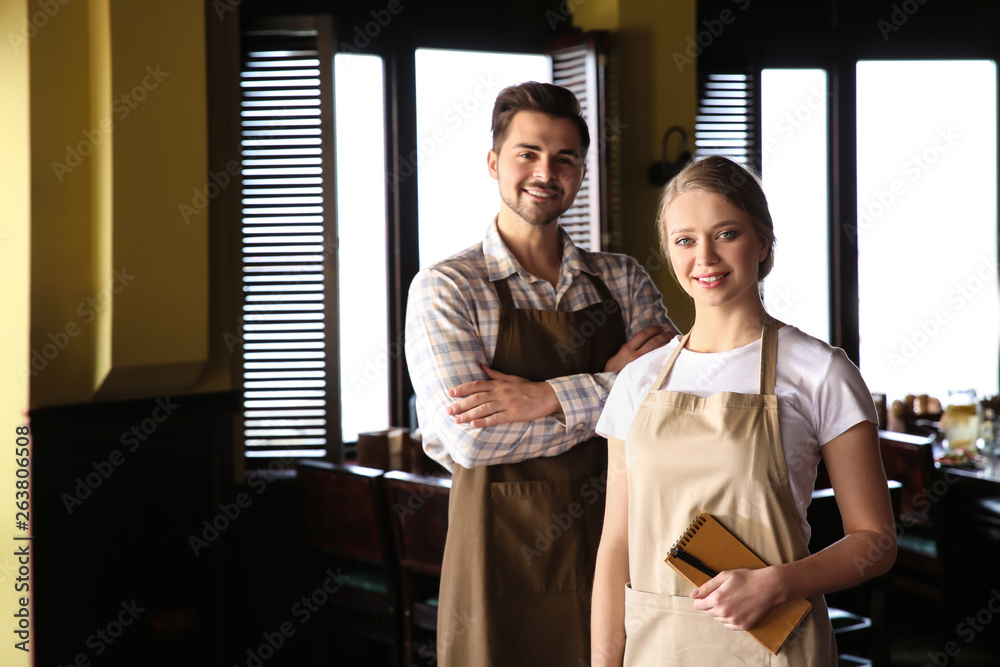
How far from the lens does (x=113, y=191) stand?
10.3 feet

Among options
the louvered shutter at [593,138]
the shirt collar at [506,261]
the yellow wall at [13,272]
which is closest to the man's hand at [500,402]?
the shirt collar at [506,261]

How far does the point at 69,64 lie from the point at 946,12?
14.4 feet

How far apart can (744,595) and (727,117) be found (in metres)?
3.82

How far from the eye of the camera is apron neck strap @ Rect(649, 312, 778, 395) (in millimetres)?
1396

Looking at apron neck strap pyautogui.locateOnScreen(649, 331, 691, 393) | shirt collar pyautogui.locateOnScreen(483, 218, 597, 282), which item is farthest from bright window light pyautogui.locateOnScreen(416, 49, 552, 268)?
apron neck strap pyautogui.locateOnScreen(649, 331, 691, 393)

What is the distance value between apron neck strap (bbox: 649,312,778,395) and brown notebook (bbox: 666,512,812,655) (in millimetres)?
220

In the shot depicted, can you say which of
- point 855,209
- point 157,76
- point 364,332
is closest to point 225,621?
point 364,332

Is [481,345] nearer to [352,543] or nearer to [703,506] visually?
[703,506]

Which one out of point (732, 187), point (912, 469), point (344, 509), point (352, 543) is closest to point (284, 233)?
point (344, 509)

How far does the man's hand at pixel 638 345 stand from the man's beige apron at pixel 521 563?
0.70ft

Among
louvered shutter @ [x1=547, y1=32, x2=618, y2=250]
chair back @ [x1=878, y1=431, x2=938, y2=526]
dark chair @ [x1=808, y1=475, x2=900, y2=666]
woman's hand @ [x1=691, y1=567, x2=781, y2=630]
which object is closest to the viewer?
woman's hand @ [x1=691, y1=567, x2=781, y2=630]

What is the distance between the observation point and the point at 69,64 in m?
3.16

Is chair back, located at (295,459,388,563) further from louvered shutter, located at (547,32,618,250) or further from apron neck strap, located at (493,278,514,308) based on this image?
louvered shutter, located at (547,32,618,250)

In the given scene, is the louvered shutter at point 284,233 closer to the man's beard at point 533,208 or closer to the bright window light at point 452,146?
the bright window light at point 452,146
